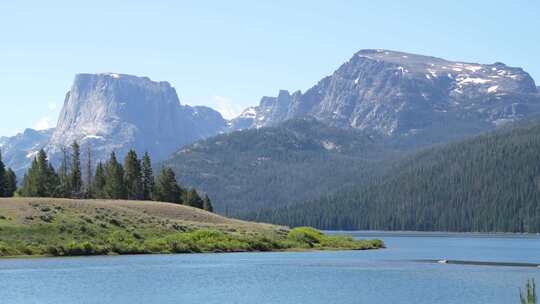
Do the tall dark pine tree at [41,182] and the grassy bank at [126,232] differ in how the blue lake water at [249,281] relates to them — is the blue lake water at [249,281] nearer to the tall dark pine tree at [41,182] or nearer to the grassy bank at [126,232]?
the grassy bank at [126,232]

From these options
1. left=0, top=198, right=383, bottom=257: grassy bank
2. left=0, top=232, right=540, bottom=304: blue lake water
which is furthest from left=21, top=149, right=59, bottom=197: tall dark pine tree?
left=0, top=232, right=540, bottom=304: blue lake water

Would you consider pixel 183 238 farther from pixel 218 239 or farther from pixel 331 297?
pixel 331 297

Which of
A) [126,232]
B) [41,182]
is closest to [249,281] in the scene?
[126,232]

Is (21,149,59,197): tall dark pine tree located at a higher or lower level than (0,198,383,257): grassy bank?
higher

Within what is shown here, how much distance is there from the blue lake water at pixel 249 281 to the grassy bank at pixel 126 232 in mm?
7498

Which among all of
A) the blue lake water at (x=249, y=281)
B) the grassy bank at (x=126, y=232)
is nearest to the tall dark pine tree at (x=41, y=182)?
the grassy bank at (x=126, y=232)

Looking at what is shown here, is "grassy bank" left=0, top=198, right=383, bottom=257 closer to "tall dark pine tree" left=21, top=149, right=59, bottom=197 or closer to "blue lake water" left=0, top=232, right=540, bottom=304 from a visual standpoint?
"blue lake water" left=0, top=232, right=540, bottom=304

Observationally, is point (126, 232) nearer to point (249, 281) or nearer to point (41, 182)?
point (41, 182)

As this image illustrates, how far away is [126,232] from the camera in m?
157

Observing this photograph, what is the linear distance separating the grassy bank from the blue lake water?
7.50 m

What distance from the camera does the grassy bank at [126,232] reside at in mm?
142875

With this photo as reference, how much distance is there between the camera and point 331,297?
8750 centimetres

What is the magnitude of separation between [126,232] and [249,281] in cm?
5950

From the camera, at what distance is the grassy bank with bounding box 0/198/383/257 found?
469ft
